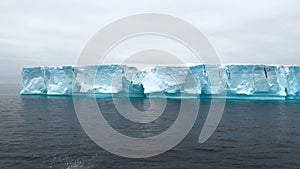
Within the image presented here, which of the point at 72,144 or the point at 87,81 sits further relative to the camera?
the point at 87,81

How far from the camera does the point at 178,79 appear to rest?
1469 inches

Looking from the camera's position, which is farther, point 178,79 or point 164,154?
point 178,79

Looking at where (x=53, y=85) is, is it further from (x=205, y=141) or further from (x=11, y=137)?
(x=205, y=141)

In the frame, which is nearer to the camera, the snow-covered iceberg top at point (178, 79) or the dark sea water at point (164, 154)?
the dark sea water at point (164, 154)

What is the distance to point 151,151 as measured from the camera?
40.3 feet

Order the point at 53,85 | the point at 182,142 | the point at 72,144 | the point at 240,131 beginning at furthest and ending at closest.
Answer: the point at 53,85, the point at 240,131, the point at 182,142, the point at 72,144

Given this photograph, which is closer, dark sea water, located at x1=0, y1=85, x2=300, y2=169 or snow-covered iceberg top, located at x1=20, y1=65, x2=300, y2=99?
dark sea water, located at x1=0, y1=85, x2=300, y2=169

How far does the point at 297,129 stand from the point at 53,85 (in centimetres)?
3589

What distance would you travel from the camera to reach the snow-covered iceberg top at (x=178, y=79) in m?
36.2

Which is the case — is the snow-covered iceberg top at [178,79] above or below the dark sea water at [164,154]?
above

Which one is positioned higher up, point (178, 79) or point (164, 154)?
point (178, 79)

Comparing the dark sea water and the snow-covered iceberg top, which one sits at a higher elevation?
the snow-covered iceberg top

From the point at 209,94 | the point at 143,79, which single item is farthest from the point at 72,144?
the point at 209,94

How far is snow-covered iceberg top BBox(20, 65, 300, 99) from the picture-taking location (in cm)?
3616
